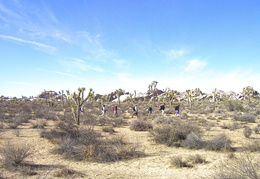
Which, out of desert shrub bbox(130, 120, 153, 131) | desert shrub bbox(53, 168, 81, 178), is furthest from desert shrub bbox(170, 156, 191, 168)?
desert shrub bbox(130, 120, 153, 131)

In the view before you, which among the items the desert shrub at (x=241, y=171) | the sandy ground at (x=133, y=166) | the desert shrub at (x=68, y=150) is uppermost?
the desert shrub at (x=241, y=171)

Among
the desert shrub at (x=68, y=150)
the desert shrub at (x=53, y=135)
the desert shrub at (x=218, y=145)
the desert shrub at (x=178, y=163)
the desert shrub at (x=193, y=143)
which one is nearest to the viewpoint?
the desert shrub at (x=178, y=163)

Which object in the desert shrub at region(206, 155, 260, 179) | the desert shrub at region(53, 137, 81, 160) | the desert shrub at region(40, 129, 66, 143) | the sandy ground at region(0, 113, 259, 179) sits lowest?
the sandy ground at region(0, 113, 259, 179)

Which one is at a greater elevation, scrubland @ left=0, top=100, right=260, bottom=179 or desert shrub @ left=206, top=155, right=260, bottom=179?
desert shrub @ left=206, top=155, right=260, bottom=179

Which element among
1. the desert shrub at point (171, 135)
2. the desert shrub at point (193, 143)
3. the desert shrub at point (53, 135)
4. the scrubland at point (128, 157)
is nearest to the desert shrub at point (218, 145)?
the scrubland at point (128, 157)

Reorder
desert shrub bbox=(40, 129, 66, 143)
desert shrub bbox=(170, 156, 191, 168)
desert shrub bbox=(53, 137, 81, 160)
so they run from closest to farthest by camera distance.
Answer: desert shrub bbox=(170, 156, 191, 168) < desert shrub bbox=(53, 137, 81, 160) < desert shrub bbox=(40, 129, 66, 143)

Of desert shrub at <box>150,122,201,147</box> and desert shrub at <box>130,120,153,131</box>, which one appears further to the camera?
desert shrub at <box>130,120,153,131</box>

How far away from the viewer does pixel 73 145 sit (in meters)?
8.00

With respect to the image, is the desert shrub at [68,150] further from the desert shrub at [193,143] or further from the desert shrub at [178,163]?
the desert shrub at [193,143]

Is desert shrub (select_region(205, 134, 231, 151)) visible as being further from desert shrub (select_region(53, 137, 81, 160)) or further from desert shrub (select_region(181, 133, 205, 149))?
desert shrub (select_region(53, 137, 81, 160))

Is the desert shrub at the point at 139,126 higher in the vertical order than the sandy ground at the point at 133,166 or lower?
higher

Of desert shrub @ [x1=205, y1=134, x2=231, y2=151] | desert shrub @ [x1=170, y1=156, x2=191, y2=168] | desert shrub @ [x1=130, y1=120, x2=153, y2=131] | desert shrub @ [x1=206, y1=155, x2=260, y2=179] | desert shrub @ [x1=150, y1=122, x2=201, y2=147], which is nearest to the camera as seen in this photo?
desert shrub @ [x1=206, y1=155, x2=260, y2=179]

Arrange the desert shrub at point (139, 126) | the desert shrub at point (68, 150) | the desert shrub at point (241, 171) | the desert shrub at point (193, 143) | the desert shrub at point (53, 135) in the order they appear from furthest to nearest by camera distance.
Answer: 1. the desert shrub at point (139, 126)
2. the desert shrub at point (53, 135)
3. the desert shrub at point (193, 143)
4. the desert shrub at point (68, 150)
5. the desert shrub at point (241, 171)

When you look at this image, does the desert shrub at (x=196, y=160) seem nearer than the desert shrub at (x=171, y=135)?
Yes
